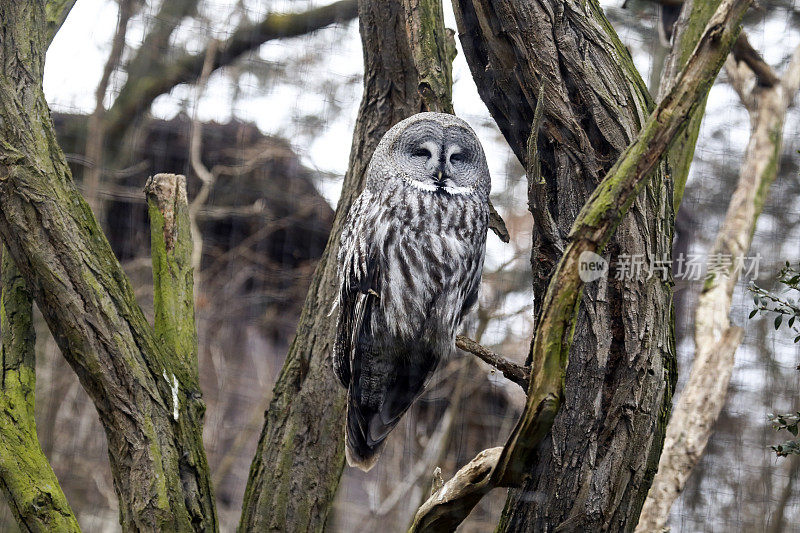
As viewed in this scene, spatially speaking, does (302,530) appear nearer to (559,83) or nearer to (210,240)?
(559,83)

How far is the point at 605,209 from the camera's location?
3.44 ft

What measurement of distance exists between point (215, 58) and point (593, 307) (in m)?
2.94

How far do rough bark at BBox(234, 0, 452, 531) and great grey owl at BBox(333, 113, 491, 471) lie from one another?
172 mm

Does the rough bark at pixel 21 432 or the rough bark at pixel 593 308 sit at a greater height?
the rough bark at pixel 593 308

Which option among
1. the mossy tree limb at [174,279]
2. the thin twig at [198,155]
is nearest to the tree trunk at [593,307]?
the mossy tree limb at [174,279]

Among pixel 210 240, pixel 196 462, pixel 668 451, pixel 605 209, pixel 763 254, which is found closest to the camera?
pixel 605 209

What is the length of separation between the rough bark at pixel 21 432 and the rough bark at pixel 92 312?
0.14m

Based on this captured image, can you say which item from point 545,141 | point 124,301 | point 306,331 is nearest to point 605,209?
point 545,141

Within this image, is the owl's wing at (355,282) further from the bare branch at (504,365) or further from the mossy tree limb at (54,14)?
the mossy tree limb at (54,14)

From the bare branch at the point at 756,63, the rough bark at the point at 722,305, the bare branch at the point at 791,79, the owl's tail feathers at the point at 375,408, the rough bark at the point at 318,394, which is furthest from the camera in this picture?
the bare branch at the point at 791,79

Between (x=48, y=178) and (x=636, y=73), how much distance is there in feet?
4.11

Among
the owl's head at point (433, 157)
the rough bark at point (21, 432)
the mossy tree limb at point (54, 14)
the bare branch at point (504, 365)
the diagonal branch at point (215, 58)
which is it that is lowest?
the rough bark at point (21, 432)

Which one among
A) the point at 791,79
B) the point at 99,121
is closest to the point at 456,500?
the point at 791,79

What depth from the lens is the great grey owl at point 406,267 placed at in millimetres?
1722
